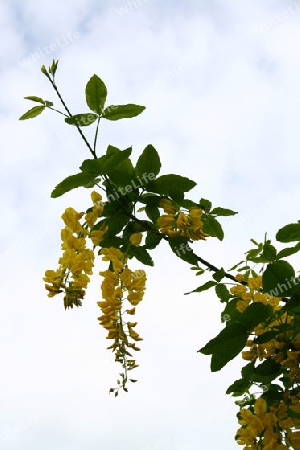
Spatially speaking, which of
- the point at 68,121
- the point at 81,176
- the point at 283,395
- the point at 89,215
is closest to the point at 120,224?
the point at 89,215

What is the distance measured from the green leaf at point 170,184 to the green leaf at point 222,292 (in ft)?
1.62

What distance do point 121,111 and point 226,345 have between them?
1107mm

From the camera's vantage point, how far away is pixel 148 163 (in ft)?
6.35

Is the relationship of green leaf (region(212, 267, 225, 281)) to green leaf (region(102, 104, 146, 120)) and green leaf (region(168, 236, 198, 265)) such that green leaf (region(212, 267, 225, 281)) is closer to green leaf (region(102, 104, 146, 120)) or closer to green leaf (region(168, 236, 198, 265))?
green leaf (region(168, 236, 198, 265))

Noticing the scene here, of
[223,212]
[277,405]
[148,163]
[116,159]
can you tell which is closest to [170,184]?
[148,163]

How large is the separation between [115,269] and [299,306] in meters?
0.74

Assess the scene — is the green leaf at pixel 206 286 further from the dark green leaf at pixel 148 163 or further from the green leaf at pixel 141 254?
the dark green leaf at pixel 148 163

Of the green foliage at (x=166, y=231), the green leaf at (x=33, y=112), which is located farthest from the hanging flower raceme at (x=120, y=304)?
the green leaf at (x=33, y=112)

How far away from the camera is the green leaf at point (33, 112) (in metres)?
2.12

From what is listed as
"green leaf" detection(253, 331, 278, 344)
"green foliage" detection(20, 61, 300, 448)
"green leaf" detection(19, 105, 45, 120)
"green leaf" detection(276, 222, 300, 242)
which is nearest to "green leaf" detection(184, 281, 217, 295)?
"green foliage" detection(20, 61, 300, 448)

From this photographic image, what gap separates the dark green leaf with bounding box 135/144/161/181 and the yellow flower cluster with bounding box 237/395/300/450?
1.00 metres

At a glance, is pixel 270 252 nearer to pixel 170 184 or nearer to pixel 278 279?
pixel 278 279

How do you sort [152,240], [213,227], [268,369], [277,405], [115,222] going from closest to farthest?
[268,369] < [277,405] < [115,222] < [152,240] < [213,227]

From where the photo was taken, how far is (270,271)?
1.56 meters
